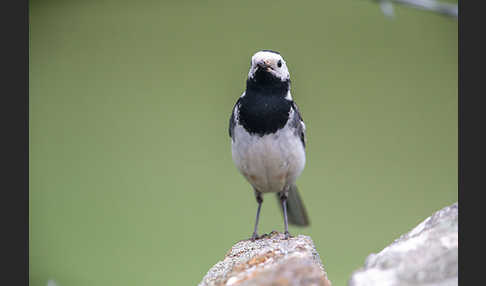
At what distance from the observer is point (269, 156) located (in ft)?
10.3

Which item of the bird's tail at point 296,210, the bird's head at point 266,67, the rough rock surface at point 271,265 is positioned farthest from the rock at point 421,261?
the bird's tail at point 296,210

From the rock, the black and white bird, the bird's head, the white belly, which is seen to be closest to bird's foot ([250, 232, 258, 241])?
the black and white bird

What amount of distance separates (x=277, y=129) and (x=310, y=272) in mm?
1260

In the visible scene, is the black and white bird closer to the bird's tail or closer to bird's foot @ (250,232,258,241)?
bird's foot @ (250,232,258,241)

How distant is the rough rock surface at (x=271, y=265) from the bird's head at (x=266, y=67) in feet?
3.03

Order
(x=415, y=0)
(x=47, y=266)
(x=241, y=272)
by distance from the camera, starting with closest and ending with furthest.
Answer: (x=415, y=0) < (x=241, y=272) < (x=47, y=266)

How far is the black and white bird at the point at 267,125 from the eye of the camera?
10.1ft

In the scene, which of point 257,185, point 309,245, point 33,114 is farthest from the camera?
point 33,114

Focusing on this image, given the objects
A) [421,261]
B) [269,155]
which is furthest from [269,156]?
[421,261]

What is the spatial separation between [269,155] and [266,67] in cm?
51

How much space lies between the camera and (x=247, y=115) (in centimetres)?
309

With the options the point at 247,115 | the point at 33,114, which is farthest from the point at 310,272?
the point at 33,114

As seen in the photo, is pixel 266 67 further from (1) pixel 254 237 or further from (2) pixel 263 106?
(1) pixel 254 237

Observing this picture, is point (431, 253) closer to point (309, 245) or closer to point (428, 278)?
point (428, 278)
